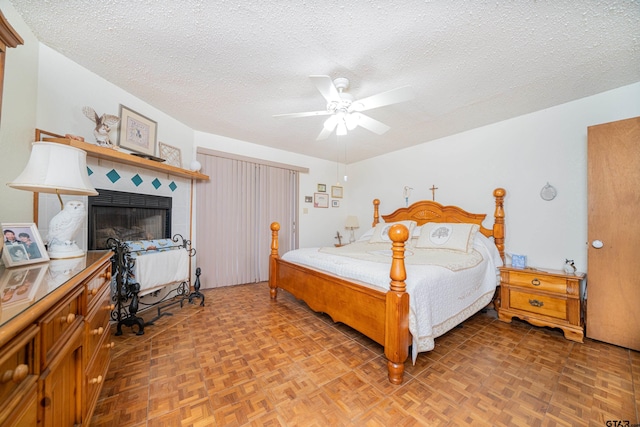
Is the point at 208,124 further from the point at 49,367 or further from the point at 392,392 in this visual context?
→ the point at 392,392

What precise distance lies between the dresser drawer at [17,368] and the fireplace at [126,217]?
6.78 feet

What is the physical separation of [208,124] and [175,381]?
2.82 m

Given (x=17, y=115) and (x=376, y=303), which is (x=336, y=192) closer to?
(x=376, y=303)

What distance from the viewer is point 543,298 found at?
2.26 m

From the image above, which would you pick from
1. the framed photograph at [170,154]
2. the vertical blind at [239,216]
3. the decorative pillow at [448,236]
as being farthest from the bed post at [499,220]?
the framed photograph at [170,154]

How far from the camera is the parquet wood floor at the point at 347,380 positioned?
1280 mm

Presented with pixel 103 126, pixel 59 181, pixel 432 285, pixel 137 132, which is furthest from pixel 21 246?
pixel 432 285

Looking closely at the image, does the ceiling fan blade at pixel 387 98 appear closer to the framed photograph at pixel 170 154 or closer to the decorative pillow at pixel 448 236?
the decorative pillow at pixel 448 236

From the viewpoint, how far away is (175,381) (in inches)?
60.2

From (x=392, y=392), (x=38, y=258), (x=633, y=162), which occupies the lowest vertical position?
(x=392, y=392)

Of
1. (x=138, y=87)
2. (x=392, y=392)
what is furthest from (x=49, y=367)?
(x=138, y=87)

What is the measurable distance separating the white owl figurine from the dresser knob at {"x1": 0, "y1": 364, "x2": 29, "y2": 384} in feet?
3.09

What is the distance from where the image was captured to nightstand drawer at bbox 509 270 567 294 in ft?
7.13

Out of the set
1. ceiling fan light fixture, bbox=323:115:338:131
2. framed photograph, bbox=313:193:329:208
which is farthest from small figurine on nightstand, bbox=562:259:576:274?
framed photograph, bbox=313:193:329:208
